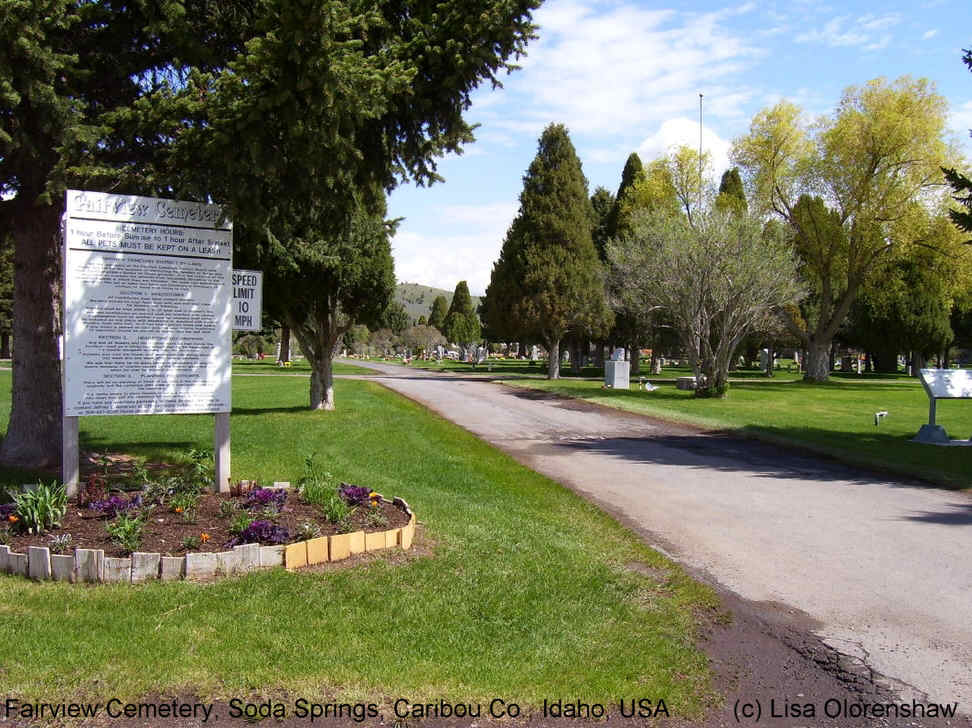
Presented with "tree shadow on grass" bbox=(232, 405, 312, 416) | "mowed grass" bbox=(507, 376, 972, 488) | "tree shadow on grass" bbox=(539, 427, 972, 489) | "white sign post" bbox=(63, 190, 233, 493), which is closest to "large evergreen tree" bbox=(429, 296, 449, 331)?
"mowed grass" bbox=(507, 376, 972, 488)

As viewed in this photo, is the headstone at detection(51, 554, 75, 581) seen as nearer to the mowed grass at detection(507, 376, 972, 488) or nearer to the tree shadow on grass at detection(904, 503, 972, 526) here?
the tree shadow on grass at detection(904, 503, 972, 526)

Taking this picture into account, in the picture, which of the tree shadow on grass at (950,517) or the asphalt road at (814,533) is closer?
the asphalt road at (814,533)

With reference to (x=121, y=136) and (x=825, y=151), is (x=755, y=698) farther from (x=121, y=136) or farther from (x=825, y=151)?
(x=825, y=151)

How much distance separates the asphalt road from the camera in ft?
16.0

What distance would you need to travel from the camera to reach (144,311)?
24.0 ft

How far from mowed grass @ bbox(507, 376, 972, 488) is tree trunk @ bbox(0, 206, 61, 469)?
470 inches

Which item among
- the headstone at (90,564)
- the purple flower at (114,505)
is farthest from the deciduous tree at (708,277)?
the headstone at (90,564)

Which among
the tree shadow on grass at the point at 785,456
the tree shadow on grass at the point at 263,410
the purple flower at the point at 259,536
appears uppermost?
the purple flower at the point at 259,536

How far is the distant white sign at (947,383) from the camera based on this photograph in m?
15.2

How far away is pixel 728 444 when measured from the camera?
15.9 m

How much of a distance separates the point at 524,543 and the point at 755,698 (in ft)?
9.76

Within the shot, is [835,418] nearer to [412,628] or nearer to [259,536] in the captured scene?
[259,536]

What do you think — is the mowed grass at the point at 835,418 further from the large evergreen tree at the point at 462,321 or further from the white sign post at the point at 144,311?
the large evergreen tree at the point at 462,321

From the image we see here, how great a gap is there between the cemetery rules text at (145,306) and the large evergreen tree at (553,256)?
3128 centimetres
